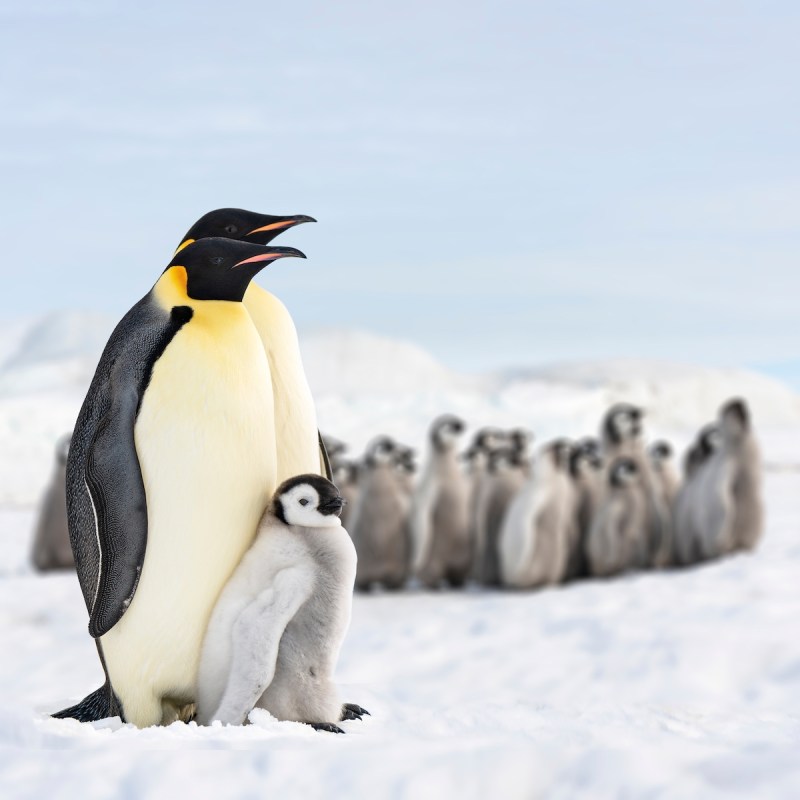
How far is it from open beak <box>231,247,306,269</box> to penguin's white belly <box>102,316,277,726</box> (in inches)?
6.6

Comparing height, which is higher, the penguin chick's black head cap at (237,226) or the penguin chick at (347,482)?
the penguin chick's black head cap at (237,226)

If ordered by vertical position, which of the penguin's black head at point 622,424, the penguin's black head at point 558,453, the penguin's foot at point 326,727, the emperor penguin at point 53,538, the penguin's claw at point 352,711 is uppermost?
the penguin's black head at point 622,424

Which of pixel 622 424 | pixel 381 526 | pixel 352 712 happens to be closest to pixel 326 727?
pixel 352 712

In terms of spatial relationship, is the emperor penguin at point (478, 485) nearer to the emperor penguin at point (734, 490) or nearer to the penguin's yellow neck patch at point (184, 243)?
the emperor penguin at point (734, 490)

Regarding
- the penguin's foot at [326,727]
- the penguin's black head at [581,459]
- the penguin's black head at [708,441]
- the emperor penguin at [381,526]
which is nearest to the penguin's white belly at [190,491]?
the penguin's foot at [326,727]

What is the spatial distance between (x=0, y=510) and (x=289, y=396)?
1199 centimetres

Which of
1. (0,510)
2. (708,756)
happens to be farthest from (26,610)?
(0,510)

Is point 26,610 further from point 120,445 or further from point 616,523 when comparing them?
point 120,445

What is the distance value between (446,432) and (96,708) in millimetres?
5161

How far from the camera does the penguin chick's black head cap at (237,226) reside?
3.10 m

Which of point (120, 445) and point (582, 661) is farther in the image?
point (582, 661)

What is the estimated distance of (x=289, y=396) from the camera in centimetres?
306

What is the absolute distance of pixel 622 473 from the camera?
8117 millimetres

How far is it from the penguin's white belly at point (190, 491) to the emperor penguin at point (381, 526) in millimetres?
4870
